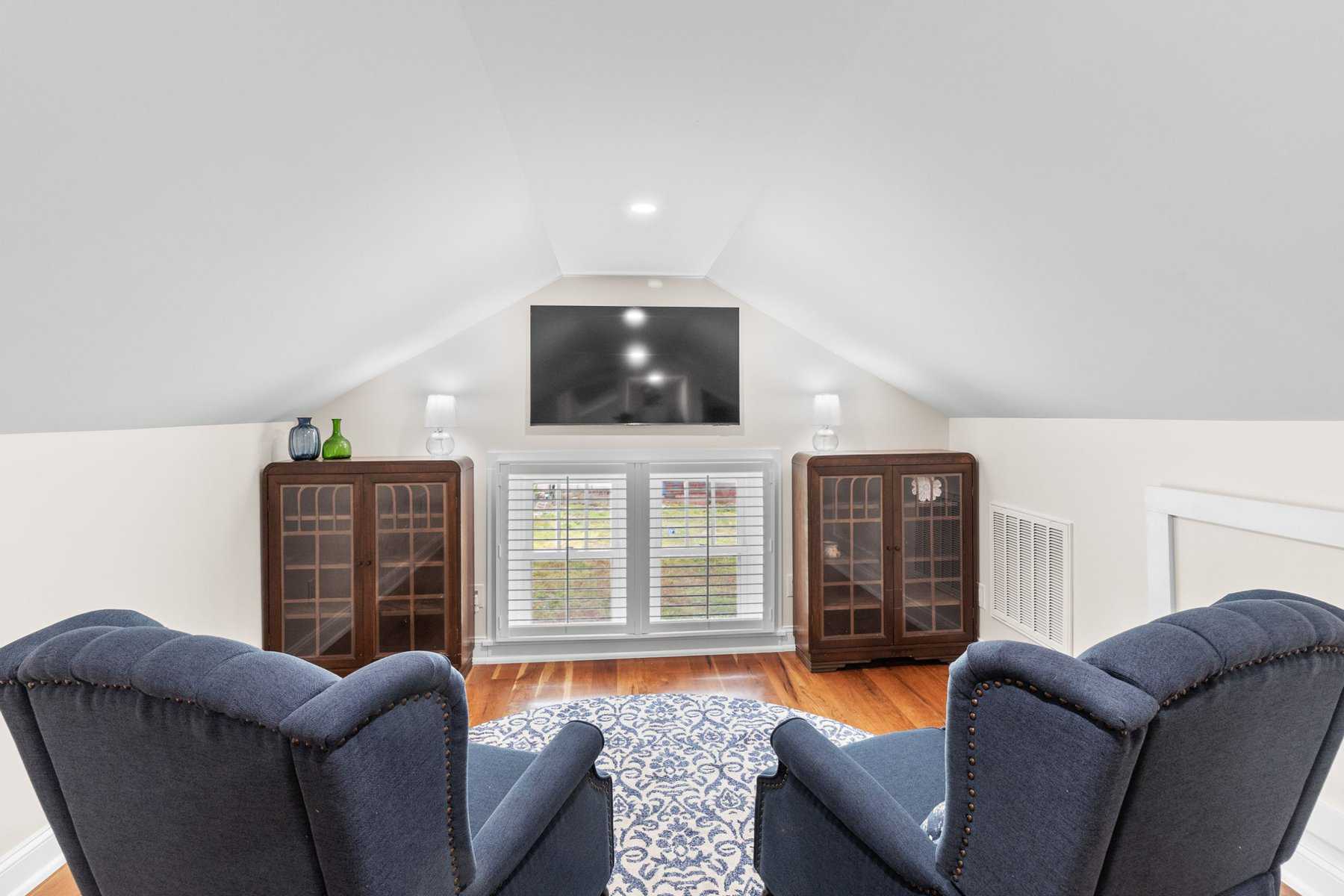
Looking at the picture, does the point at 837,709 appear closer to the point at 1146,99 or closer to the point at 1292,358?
the point at 1292,358

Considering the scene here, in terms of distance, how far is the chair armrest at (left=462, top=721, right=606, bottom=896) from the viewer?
119cm

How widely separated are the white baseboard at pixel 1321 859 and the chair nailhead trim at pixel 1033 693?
1.38 meters

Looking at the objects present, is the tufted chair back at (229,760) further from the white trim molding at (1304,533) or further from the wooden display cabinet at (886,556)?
the wooden display cabinet at (886,556)

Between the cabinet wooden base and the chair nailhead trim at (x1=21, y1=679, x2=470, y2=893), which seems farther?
the cabinet wooden base

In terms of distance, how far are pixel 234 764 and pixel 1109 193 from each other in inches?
78.5

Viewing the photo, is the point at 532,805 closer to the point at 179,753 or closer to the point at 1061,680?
the point at 179,753

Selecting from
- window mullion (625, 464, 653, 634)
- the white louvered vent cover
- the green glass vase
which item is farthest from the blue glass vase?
the white louvered vent cover

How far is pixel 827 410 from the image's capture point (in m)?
3.76

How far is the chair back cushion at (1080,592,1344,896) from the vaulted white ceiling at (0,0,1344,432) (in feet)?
2.70

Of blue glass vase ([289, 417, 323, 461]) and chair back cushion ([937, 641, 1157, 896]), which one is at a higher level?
blue glass vase ([289, 417, 323, 461])

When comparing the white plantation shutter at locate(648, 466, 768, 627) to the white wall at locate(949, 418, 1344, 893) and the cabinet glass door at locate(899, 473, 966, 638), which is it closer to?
the cabinet glass door at locate(899, 473, 966, 638)

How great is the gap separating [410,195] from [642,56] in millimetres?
850

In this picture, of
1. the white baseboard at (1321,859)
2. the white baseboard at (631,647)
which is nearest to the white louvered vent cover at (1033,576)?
the white baseboard at (1321,859)

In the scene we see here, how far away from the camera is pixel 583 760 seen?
1487 mm
